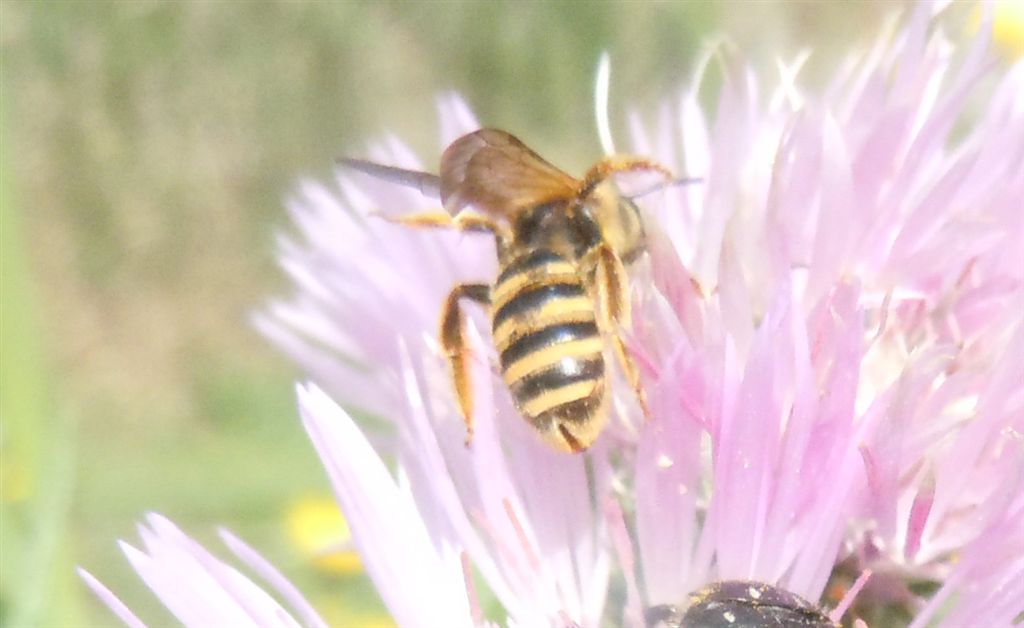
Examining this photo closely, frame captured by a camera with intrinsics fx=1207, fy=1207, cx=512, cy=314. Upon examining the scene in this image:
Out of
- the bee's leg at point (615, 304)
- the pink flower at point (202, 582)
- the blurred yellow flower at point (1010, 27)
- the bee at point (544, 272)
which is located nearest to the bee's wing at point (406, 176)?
the bee at point (544, 272)

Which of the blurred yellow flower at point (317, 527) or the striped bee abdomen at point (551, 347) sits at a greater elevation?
the blurred yellow flower at point (317, 527)

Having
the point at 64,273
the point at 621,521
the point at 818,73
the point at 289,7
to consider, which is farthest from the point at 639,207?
→ the point at 64,273

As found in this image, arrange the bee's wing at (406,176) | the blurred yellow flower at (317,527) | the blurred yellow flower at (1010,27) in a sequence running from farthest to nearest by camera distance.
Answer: the blurred yellow flower at (317,527)
the blurred yellow flower at (1010,27)
the bee's wing at (406,176)

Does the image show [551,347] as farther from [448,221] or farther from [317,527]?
[317,527]

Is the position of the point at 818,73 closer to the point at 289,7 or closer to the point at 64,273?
the point at 289,7

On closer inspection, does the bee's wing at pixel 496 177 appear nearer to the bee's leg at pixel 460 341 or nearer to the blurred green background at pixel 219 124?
the bee's leg at pixel 460 341

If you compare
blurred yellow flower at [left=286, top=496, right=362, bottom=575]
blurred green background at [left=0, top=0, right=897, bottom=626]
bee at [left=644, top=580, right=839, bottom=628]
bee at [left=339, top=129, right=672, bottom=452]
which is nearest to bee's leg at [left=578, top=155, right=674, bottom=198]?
bee at [left=339, top=129, right=672, bottom=452]

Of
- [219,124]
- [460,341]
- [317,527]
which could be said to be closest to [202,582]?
[460,341]
